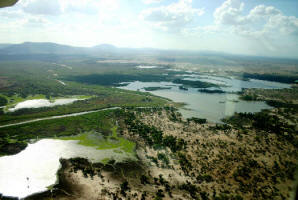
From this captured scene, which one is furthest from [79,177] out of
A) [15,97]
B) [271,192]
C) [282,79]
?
[282,79]

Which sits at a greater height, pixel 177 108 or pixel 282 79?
pixel 282 79

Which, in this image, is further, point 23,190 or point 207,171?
point 207,171

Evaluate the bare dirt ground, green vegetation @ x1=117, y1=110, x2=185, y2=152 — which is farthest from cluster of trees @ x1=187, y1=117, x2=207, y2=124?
green vegetation @ x1=117, y1=110, x2=185, y2=152

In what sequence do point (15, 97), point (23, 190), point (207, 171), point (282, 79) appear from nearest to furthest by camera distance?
point (23, 190)
point (207, 171)
point (15, 97)
point (282, 79)

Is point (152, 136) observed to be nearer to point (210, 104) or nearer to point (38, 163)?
point (38, 163)

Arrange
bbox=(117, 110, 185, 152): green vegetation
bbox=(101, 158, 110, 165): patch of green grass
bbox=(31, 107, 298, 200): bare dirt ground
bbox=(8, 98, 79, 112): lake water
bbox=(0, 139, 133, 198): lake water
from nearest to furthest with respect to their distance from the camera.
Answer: bbox=(31, 107, 298, 200): bare dirt ground → bbox=(0, 139, 133, 198): lake water → bbox=(101, 158, 110, 165): patch of green grass → bbox=(117, 110, 185, 152): green vegetation → bbox=(8, 98, 79, 112): lake water

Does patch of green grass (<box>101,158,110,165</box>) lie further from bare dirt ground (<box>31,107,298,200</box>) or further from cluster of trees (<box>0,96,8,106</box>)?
cluster of trees (<box>0,96,8,106</box>)

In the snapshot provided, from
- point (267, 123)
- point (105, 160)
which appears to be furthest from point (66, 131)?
point (267, 123)

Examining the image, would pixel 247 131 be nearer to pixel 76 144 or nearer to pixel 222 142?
pixel 222 142

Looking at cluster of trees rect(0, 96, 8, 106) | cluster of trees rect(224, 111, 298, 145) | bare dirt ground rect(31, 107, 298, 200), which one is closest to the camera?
bare dirt ground rect(31, 107, 298, 200)
